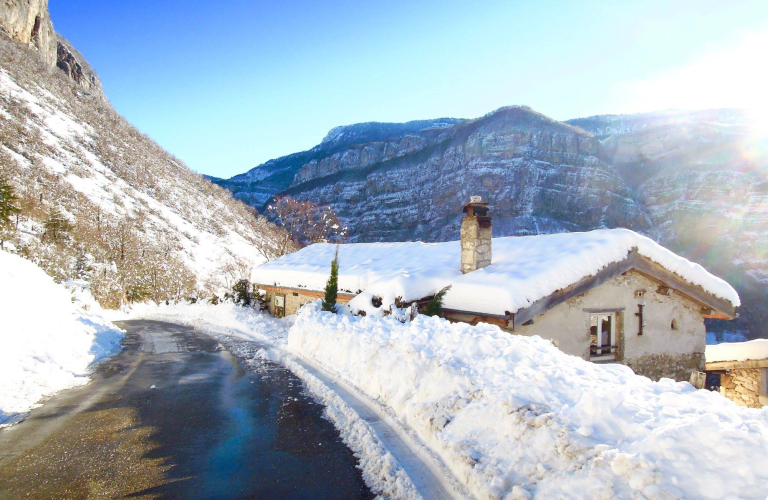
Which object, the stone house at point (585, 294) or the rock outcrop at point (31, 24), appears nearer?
the stone house at point (585, 294)

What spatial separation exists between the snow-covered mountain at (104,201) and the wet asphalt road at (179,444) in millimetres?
24616

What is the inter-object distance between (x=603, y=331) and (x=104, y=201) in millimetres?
56482

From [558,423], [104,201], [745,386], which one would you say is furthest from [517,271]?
[104,201]

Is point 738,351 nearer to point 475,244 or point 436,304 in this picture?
point 475,244

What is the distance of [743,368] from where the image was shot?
39.3ft

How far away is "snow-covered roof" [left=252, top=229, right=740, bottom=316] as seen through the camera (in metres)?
9.40

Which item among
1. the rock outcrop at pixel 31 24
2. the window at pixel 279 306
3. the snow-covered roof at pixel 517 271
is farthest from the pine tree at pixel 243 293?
the rock outcrop at pixel 31 24

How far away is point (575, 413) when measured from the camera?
389 centimetres

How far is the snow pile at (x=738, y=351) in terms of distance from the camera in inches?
459

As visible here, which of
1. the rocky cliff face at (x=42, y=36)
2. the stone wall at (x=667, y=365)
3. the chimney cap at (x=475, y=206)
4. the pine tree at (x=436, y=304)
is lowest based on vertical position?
the stone wall at (x=667, y=365)

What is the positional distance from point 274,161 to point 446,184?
78.5 meters

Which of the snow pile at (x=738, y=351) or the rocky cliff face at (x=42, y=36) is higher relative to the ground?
the rocky cliff face at (x=42, y=36)

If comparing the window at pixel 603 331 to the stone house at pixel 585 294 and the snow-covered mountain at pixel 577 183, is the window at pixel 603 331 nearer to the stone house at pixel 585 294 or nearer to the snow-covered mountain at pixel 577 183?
the stone house at pixel 585 294

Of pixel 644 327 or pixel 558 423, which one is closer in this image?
pixel 558 423
